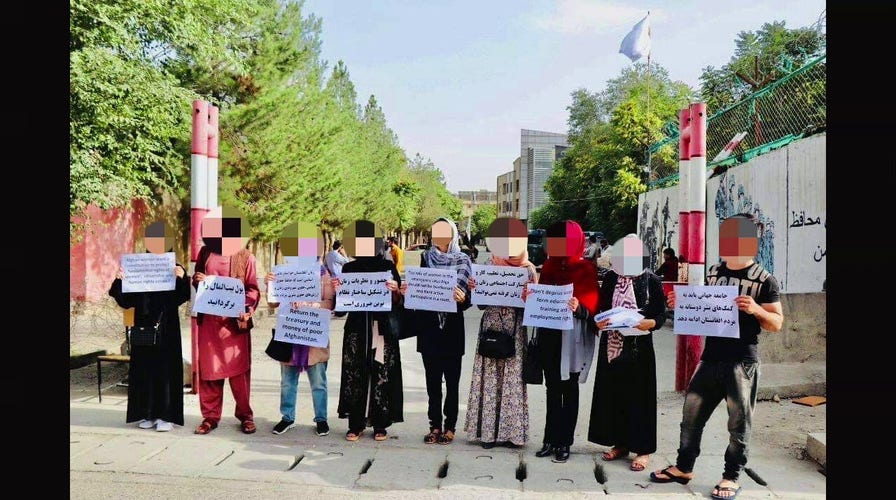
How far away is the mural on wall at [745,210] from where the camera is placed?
11555mm

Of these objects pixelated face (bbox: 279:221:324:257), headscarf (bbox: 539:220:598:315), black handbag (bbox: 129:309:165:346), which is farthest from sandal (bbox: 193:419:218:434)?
headscarf (bbox: 539:220:598:315)

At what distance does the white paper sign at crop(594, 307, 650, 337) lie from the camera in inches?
192

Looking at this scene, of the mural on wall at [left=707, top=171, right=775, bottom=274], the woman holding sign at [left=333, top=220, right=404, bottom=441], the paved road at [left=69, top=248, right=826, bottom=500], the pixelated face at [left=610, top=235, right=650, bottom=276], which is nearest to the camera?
the paved road at [left=69, top=248, right=826, bottom=500]

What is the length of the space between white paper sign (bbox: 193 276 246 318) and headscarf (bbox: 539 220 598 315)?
8.28 feet

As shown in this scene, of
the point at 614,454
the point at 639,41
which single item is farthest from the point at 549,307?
the point at 639,41

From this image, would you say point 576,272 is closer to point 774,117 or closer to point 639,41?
point 774,117

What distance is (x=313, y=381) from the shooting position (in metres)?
5.91

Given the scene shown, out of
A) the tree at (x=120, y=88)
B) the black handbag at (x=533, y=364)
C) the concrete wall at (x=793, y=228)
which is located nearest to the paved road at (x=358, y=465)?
the black handbag at (x=533, y=364)

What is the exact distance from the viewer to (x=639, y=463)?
16.8ft

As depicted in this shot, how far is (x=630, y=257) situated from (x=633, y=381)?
0.93 m

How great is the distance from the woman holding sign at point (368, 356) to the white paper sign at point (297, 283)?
189mm

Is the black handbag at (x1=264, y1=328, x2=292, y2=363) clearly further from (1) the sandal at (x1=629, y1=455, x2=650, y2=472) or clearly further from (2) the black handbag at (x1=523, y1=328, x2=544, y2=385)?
(1) the sandal at (x1=629, y1=455, x2=650, y2=472)
